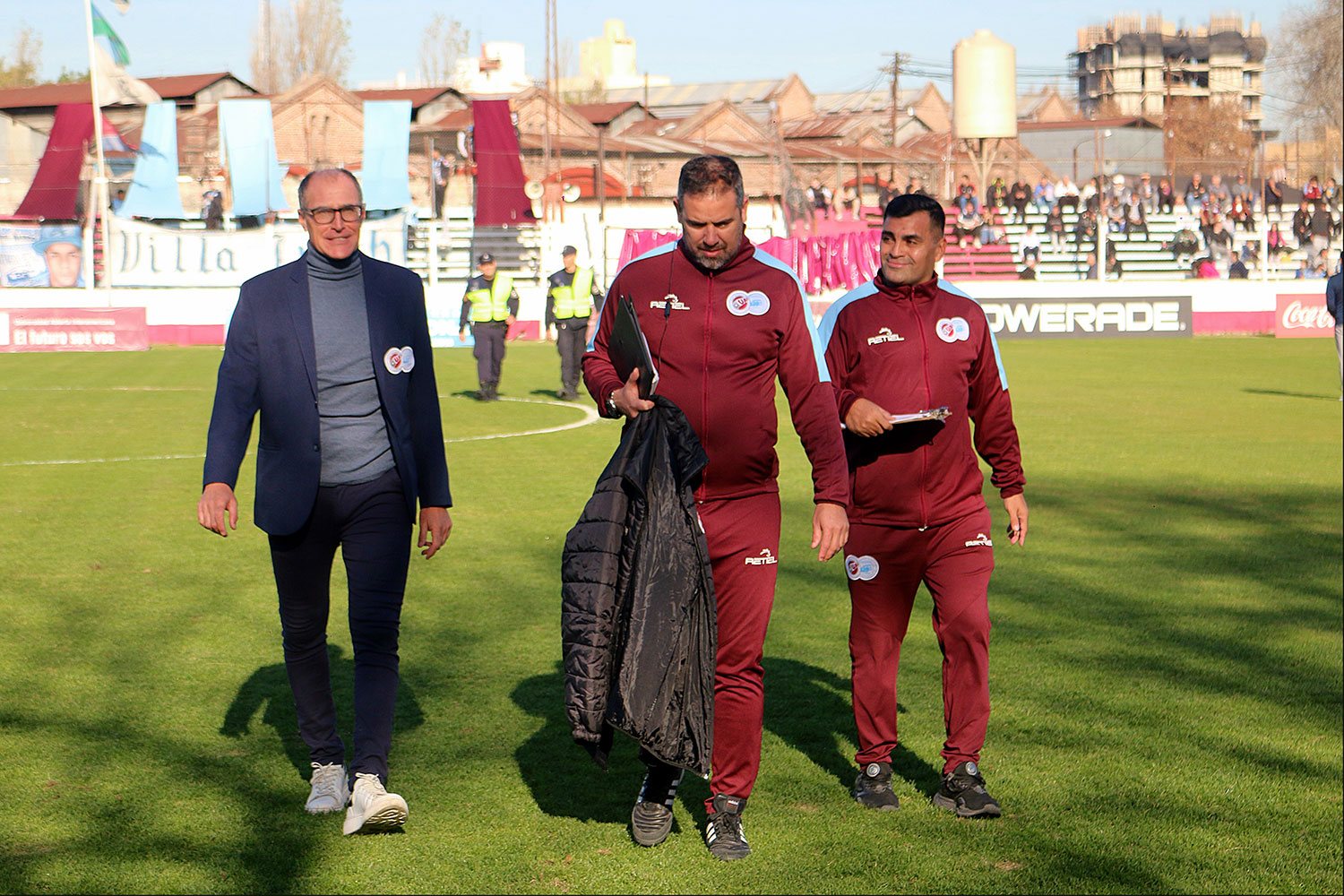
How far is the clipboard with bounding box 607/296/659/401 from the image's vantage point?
435 centimetres

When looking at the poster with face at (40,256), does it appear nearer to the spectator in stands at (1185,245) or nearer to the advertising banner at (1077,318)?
the advertising banner at (1077,318)

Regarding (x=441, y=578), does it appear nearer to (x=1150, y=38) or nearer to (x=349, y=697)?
(x=349, y=697)

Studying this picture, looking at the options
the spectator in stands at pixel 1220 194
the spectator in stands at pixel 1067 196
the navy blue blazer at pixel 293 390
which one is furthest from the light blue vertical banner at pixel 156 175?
the navy blue blazer at pixel 293 390

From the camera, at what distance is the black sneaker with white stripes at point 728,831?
4.64 metres

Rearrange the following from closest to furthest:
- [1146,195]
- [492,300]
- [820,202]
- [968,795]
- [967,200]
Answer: [968,795] < [492,300] < [967,200] < [1146,195] < [820,202]

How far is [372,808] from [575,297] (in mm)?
16093

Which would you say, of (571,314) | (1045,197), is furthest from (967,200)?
(571,314)

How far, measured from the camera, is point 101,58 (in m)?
33.5

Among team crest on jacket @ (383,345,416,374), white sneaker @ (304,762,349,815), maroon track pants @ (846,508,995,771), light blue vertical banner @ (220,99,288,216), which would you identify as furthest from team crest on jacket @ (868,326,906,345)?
light blue vertical banner @ (220,99,288,216)

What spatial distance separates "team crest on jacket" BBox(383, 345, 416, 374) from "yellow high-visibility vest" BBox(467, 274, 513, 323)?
14970 mm

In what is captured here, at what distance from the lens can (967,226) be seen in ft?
134

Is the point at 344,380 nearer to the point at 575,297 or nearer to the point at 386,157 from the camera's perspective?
the point at 575,297

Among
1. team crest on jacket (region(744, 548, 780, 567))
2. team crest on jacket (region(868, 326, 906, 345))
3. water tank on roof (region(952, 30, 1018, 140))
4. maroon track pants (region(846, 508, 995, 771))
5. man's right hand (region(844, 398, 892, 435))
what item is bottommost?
maroon track pants (region(846, 508, 995, 771))

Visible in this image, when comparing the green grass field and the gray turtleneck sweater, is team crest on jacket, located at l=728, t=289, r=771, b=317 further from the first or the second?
the green grass field
